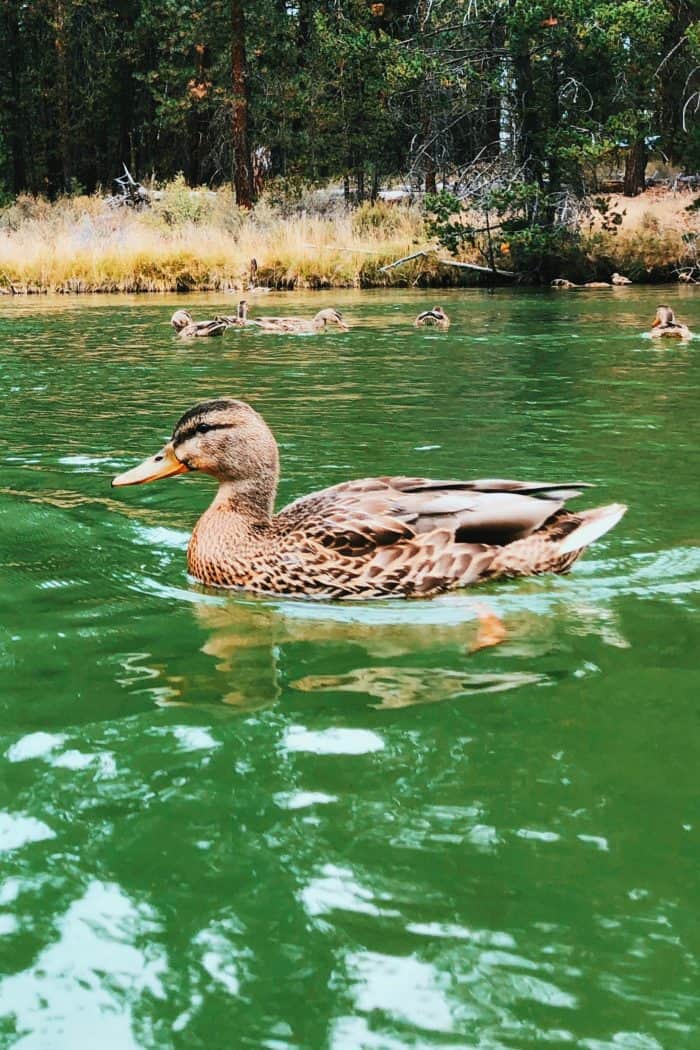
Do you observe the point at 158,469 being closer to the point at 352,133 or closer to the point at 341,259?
the point at 341,259

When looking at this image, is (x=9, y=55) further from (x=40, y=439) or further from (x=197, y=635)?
(x=197, y=635)

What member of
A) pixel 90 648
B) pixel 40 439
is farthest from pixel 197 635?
pixel 40 439

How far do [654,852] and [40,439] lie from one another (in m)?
6.42

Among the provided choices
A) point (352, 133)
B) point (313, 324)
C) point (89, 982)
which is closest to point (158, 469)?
point (89, 982)

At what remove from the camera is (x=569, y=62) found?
75.0 feet

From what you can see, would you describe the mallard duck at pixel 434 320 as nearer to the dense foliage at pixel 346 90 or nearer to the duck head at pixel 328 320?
the duck head at pixel 328 320

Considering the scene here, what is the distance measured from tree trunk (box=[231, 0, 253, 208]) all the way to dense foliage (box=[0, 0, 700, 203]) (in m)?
0.04

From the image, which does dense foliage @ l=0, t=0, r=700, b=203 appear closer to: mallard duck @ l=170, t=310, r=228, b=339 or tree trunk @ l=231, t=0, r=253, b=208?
tree trunk @ l=231, t=0, r=253, b=208

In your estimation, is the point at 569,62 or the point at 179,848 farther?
the point at 569,62

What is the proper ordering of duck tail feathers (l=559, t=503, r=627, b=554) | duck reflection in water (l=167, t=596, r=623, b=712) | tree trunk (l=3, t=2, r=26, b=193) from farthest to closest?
tree trunk (l=3, t=2, r=26, b=193) → duck tail feathers (l=559, t=503, r=627, b=554) → duck reflection in water (l=167, t=596, r=623, b=712)

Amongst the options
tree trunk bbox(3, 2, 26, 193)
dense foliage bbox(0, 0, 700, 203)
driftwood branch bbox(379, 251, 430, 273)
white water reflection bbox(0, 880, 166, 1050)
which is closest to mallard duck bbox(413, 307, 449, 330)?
driftwood branch bbox(379, 251, 430, 273)

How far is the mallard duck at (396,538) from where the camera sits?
15.2 feet

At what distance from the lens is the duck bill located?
510 centimetres

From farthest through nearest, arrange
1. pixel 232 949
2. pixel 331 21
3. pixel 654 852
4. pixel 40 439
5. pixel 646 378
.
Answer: pixel 331 21, pixel 646 378, pixel 40 439, pixel 654 852, pixel 232 949
